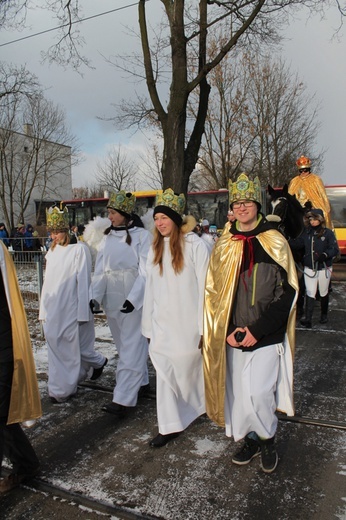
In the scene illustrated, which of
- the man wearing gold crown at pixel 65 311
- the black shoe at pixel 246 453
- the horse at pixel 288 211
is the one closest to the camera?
the black shoe at pixel 246 453

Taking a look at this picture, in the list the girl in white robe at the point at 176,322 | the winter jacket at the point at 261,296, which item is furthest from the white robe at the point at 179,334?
the winter jacket at the point at 261,296

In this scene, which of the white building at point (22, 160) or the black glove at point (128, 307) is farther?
the white building at point (22, 160)

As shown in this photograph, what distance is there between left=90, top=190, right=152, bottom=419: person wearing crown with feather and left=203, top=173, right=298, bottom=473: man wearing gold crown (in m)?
1.19

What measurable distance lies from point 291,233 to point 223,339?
5.30 metres

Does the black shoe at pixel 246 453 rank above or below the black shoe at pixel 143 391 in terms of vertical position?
above

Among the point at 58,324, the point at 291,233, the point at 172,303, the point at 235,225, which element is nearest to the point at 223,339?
the point at 172,303

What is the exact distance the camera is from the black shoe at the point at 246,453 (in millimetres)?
3234

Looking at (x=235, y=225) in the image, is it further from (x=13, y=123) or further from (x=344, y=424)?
(x=13, y=123)

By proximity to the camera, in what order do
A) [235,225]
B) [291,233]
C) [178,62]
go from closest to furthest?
[235,225] → [291,233] → [178,62]

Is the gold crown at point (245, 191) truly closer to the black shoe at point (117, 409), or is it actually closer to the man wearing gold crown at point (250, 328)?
the man wearing gold crown at point (250, 328)

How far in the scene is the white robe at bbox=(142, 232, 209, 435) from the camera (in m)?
3.52

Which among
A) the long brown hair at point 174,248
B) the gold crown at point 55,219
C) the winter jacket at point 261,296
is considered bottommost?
the winter jacket at point 261,296

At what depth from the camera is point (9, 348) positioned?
8.87 ft

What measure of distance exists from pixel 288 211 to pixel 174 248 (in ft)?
15.4
